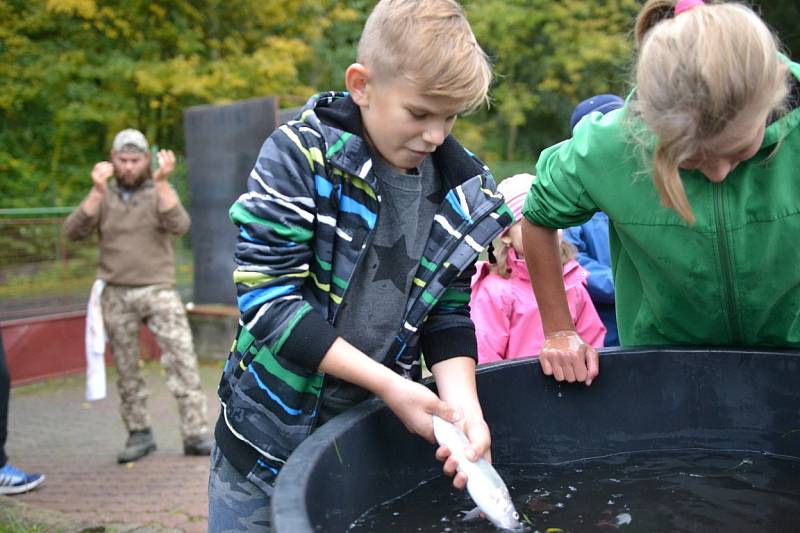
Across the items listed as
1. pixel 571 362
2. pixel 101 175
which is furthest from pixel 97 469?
pixel 571 362

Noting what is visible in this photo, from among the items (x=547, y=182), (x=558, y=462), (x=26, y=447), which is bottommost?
(x=26, y=447)

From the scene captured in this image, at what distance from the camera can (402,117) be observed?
1.66m

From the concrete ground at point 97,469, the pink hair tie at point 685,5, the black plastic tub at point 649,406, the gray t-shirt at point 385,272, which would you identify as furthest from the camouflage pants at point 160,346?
the pink hair tie at point 685,5

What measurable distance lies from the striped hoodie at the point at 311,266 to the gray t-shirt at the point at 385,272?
0.02 meters

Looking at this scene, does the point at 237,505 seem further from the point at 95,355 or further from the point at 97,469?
the point at 95,355

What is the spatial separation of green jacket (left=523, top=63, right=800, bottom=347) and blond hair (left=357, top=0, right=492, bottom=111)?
33cm

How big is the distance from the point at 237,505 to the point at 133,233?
13.4ft

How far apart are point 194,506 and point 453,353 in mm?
2823

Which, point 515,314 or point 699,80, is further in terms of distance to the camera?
point 515,314

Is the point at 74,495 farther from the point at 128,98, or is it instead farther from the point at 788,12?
the point at 788,12

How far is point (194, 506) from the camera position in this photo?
4254 millimetres

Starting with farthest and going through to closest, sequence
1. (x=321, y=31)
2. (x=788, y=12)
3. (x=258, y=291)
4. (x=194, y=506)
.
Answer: (x=321, y=31)
(x=788, y=12)
(x=194, y=506)
(x=258, y=291)

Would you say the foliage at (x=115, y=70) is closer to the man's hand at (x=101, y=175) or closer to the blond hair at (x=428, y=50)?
the man's hand at (x=101, y=175)

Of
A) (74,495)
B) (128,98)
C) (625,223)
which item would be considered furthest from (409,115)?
(128,98)
